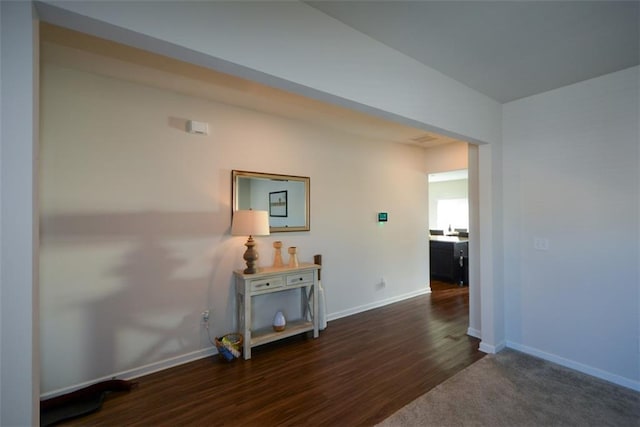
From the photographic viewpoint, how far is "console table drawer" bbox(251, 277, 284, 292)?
2.94 meters

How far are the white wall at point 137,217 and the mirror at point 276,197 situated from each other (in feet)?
0.36

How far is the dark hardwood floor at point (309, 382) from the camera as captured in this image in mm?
2059

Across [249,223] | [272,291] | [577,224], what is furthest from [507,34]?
[272,291]

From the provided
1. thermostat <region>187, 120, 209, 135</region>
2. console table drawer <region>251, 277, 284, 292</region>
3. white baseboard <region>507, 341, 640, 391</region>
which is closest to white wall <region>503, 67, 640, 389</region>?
white baseboard <region>507, 341, 640, 391</region>

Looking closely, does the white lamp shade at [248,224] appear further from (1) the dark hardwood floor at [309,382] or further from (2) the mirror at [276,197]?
(1) the dark hardwood floor at [309,382]

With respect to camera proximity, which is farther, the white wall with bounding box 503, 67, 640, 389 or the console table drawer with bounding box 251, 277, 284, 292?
the console table drawer with bounding box 251, 277, 284, 292

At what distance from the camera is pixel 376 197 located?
4.52 meters

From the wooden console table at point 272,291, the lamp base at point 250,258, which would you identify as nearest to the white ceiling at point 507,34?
the lamp base at point 250,258

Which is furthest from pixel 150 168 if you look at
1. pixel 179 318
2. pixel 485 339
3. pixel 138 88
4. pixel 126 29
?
pixel 485 339

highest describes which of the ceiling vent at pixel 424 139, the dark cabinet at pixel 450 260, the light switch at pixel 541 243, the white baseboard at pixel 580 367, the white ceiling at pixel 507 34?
the white ceiling at pixel 507 34

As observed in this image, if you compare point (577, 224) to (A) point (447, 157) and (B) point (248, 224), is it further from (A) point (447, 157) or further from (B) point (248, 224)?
(B) point (248, 224)

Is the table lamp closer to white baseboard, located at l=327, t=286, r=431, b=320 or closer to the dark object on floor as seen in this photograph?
the dark object on floor

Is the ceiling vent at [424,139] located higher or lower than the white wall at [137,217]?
higher

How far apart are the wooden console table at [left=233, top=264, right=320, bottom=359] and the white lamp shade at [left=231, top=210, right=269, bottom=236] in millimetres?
442
